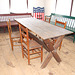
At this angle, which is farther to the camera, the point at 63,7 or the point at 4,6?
the point at 4,6

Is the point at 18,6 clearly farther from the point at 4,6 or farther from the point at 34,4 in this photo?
the point at 34,4

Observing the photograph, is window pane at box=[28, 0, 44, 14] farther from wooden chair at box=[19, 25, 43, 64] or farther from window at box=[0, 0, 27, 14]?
wooden chair at box=[19, 25, 43, 64]

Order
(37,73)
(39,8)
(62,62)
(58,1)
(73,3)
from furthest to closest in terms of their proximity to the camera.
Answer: (39,8) < (58,1) < (73,3) < (62,62) < (37,73)

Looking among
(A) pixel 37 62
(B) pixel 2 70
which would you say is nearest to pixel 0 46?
(B) pixel 2 70

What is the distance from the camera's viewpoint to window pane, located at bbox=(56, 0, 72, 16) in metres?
4.26

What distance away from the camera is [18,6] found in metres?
5.40

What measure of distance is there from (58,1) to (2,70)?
415 centimetres

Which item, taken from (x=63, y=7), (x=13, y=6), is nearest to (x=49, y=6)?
(x=63, y=7)

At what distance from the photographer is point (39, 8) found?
5.83 metres

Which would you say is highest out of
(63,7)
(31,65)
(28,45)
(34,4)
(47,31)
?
(34,4)

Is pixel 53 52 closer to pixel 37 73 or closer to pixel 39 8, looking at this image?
pixel 37 73

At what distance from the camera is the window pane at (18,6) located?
527cm

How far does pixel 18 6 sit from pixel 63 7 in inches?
100

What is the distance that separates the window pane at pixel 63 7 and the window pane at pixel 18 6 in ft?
6.43
